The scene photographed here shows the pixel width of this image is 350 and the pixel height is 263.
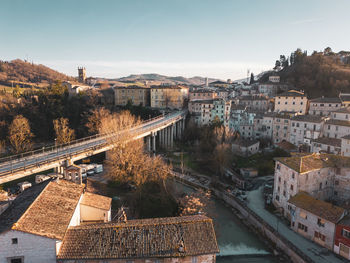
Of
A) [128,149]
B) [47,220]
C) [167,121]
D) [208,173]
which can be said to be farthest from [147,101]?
[47,220]

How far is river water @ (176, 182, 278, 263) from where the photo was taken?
2208cm

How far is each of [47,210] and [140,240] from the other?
20.6ft

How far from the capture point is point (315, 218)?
2273 centimetres

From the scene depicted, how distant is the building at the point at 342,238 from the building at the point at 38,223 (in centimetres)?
2163

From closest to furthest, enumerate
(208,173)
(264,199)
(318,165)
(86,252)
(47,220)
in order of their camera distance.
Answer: (86,252) < (47,220) < (318,165) < (264,199) < (208,173)

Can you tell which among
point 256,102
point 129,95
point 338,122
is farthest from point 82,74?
point 338,122

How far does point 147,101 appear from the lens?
74.9m

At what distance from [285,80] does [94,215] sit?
7934cm

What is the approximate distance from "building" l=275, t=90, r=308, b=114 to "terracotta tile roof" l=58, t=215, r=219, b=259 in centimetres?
4786

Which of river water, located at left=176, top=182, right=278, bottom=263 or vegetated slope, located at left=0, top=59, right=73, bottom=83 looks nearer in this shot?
river water, located at left=176, top=182, right=278, bottom=263

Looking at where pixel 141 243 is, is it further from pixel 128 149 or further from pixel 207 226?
pixel 128 149

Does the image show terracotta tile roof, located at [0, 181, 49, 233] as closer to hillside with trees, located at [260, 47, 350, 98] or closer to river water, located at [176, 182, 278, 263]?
river water, located at [176, 182, 278, 263]

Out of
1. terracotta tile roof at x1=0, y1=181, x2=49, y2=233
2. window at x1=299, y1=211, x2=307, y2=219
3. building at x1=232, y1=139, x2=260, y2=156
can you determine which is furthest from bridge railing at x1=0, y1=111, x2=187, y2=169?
window at x1=299, y1=211, x2=307, y2=219

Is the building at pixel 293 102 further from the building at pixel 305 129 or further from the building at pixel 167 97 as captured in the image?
the building at pixel 167 97
